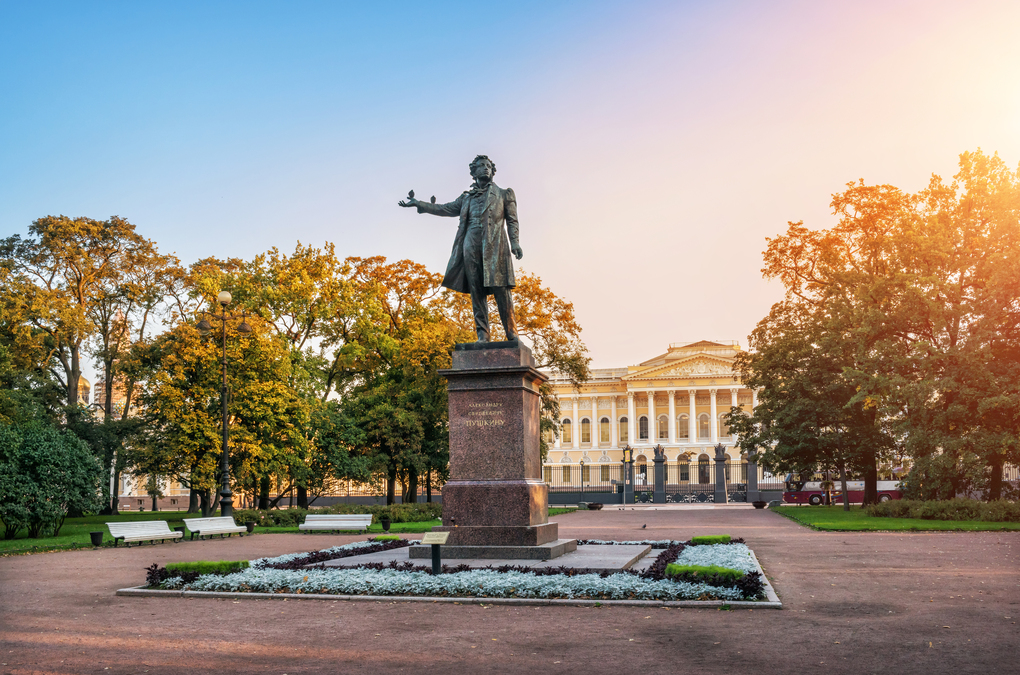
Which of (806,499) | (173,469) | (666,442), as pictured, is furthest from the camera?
(666,442)

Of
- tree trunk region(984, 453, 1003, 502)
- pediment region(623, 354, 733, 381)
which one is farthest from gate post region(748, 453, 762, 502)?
pediment region(623, 354, 733, 381)

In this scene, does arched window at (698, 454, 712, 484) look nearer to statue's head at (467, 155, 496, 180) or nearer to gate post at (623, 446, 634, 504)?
gate post at (623, 446, 634, 504)

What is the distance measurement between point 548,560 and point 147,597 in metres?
5.07

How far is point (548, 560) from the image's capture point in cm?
1230

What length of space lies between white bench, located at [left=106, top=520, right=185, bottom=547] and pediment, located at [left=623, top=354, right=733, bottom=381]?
262ft

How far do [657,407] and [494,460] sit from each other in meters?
90.8

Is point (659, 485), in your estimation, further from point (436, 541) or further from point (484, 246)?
point (436, 541)

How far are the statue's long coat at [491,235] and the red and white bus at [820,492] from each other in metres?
37.2

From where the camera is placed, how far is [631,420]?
3925 inches

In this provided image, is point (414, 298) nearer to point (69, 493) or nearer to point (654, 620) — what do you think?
point (69, 493)

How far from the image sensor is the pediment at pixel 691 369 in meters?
96.1

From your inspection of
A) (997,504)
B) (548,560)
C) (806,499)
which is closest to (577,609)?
(548,560)

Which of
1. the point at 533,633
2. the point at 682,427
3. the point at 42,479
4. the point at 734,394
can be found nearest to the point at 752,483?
the point at 734,394

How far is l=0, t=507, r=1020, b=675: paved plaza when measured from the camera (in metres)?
6.78
